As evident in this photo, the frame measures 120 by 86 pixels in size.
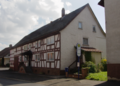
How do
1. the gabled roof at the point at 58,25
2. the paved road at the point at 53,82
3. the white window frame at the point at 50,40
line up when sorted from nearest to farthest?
the paved road at the point at 53,82 < the gabled roof at the point at 58,25 < the white window frame at the point at 50,40

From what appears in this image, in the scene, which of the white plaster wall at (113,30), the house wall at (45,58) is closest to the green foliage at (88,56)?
the house wall at (45,58)

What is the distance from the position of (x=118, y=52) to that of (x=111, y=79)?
234 centimetres

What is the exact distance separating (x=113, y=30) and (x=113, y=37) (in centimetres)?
62

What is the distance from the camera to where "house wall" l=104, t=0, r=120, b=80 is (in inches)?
469

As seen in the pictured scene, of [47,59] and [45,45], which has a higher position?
[45,45]

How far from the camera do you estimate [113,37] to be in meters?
12.4

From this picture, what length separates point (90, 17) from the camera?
77.3ft

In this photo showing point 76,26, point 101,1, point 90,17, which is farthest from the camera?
point 90,17

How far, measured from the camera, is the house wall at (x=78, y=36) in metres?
19.7

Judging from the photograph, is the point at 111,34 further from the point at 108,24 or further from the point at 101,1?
the point at 101,1

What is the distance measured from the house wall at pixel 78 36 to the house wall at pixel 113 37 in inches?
308

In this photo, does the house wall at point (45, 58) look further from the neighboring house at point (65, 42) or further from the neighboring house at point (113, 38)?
the neighboring house at point (113, 38)

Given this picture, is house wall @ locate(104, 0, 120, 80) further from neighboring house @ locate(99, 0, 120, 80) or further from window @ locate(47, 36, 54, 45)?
window @ locate(47, 36, 54, 45)

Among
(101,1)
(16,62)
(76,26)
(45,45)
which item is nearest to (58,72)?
(45,45)
